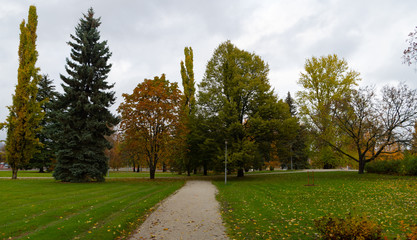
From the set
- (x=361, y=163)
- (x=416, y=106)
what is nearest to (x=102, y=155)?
(x=361, y=163)

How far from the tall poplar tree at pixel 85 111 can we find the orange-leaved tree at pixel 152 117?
74.5 inches

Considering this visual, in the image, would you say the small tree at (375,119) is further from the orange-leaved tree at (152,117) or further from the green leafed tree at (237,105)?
the orange-leaved tree at (152,117)

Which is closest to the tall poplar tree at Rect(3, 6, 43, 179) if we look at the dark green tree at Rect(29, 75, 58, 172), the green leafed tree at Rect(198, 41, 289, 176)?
the dark green tree at Rect(29, 75, 58, 172)

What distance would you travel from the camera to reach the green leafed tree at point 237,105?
2410 centimetres

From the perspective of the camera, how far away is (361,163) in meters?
23.4

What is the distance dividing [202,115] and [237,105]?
444cm

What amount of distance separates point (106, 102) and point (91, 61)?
4.91m

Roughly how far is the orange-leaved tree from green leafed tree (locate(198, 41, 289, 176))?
12.9ft

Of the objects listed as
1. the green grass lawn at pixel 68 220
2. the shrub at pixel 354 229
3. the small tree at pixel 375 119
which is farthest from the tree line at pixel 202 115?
the shrub at pixel 354 229

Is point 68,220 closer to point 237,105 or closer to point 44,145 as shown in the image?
point 237,105

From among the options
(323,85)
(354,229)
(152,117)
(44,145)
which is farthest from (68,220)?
(44,145)

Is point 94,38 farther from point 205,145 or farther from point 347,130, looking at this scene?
point 347,130

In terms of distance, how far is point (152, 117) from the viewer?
24969 millimetres

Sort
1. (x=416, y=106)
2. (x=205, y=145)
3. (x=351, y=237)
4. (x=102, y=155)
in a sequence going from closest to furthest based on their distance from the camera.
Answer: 1. (x=351, y=237)
2. (x=416, y=106)
3. (x=102, y=155)
4. (x=205, y=145)
